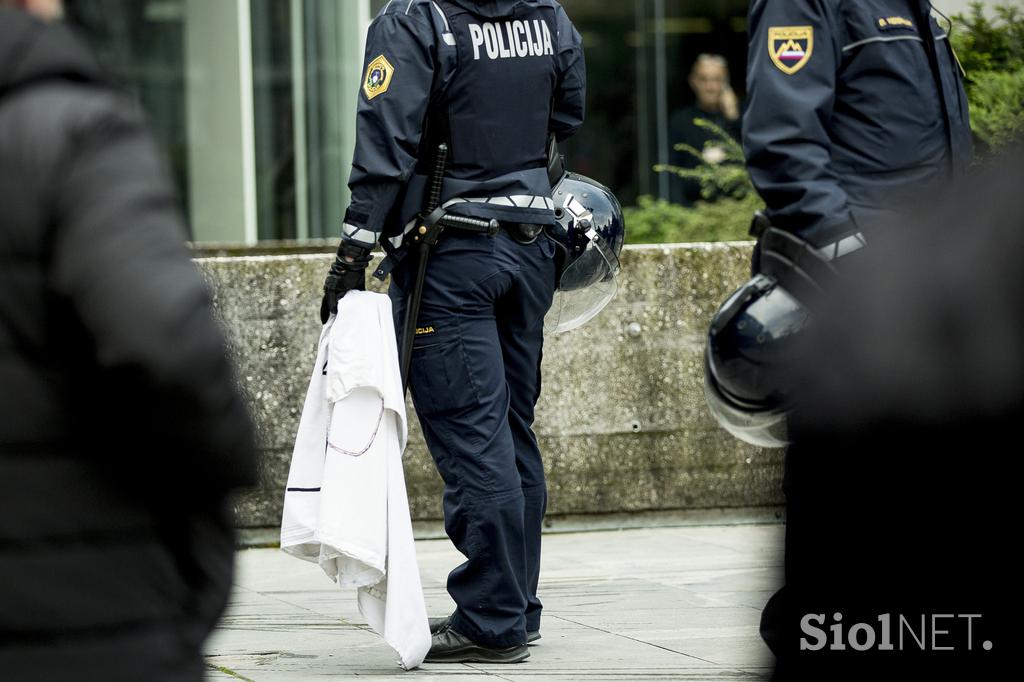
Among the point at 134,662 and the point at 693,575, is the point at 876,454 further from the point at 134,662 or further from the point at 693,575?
the point at 693,575

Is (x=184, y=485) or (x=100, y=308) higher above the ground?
(x=100, y=308)

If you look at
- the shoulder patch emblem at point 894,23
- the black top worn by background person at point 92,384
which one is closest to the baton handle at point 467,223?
the shoulder patch emblem at point 894,23

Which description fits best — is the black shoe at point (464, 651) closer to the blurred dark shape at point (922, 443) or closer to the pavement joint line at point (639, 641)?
the pavement joint line at point (639, 641)

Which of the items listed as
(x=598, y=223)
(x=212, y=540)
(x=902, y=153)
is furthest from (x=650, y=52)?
(x=212, y=540)

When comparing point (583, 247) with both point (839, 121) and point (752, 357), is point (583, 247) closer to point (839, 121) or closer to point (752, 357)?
point (839, 121)

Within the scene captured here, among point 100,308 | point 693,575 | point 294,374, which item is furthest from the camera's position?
point 294,374

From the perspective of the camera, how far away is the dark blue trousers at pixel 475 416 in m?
4.29

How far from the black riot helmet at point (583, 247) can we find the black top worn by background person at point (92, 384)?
2958 mm

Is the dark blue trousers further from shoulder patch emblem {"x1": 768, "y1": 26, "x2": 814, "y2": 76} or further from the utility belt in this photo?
shoulder patch emblem {"x1": 768, "y1": 26, "x2": 814, "y2": 76}

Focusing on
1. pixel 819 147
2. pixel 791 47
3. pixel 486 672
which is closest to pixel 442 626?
pixel 486 672

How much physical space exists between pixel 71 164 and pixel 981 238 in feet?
2.90

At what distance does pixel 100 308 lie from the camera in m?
1.55

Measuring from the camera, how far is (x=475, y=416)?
14.1ft

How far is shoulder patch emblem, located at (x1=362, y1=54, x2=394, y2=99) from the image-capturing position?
4.20m
